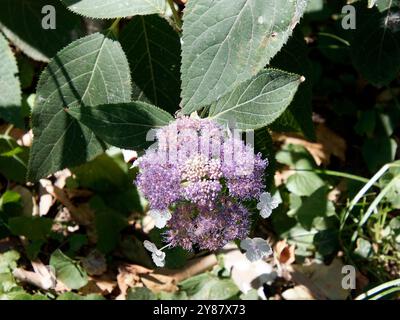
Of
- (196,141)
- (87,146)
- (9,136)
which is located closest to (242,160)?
(196,141)

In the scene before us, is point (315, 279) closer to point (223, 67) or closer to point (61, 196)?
point (61, 196)

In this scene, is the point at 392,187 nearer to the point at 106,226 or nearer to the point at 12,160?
the point at 106,226

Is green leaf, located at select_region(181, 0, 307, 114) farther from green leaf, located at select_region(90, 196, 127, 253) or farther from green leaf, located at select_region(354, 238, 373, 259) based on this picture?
green leaf, located at select_region(354, 238, 373, 259)

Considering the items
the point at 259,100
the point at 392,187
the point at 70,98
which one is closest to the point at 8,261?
the point at 70,98

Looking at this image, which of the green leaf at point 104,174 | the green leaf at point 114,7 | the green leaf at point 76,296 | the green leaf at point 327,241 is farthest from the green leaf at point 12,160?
the green leaf at point 327,241
